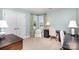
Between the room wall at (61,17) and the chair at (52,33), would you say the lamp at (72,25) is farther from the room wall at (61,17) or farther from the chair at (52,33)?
the chair at (52,33)

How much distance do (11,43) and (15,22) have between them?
36 centimetres

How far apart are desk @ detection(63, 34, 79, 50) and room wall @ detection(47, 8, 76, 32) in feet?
0.49

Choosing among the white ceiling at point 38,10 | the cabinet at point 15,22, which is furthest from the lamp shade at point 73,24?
the cabinet at point 15,22

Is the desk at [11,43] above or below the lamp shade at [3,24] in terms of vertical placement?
below

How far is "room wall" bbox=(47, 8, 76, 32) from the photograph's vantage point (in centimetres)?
185

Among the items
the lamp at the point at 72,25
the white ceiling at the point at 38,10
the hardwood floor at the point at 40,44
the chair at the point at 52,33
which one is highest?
the white ceiling at the point at 38,10

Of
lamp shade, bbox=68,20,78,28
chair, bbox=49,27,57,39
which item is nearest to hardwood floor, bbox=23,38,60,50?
chair, bbox=49,27,57,39

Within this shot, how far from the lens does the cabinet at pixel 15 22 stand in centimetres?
182

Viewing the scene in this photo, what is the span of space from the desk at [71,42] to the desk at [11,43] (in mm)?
769

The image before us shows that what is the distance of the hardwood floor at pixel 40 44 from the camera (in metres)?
1.85

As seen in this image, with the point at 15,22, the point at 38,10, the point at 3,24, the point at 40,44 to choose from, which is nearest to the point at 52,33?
the point at 40,44

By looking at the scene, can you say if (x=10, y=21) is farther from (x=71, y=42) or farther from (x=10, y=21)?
(x=71, y=42)
